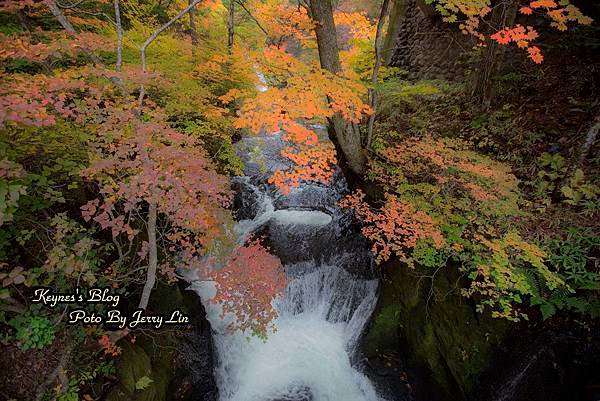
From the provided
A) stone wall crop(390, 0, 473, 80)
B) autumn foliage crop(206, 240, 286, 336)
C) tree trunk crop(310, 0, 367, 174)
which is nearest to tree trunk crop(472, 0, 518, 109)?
stone wall crop(390, 0, 473, 80)

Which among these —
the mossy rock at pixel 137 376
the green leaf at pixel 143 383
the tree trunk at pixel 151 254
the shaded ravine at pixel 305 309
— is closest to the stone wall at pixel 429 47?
the shaded ravine at pixel 305 309

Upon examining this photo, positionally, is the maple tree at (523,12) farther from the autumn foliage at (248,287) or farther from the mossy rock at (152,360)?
the mossy rock at (152,360)

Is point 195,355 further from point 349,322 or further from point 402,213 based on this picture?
point 402,213

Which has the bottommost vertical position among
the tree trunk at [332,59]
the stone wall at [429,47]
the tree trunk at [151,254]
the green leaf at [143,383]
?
the green leaf at [143,383]

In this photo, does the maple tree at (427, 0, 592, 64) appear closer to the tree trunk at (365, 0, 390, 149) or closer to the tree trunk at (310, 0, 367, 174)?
the tree trunk at (365, 0, 390, 149)

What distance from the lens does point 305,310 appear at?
25.5ft

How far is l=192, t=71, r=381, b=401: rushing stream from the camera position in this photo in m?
6.54

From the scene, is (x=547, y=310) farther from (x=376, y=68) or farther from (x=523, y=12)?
(x=376, y=68)

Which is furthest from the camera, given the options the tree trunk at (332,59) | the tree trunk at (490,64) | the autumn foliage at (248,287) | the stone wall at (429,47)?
the stone wall at (429,47)

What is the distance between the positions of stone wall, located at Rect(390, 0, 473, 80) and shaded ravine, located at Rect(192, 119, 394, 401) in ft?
17.3

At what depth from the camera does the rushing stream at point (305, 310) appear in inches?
257

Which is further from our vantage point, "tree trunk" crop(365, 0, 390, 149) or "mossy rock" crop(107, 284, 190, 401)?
"tree trunk" crop(365, 0, 390, 149)

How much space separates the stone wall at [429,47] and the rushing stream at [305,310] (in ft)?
17.5

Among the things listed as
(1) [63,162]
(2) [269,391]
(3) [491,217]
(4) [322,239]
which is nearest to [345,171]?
(4) [322,239]
